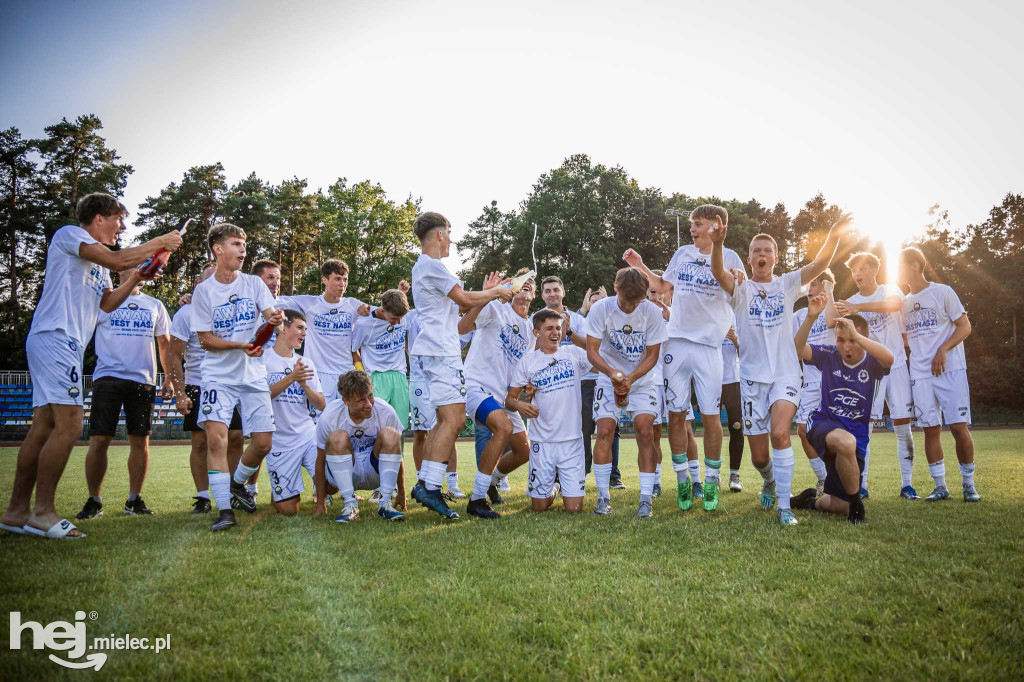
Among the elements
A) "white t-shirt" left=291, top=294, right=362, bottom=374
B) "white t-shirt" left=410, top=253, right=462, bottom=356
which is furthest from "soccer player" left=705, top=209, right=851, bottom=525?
"white t-shirt" left=291, top=294, right=362, bottom=374

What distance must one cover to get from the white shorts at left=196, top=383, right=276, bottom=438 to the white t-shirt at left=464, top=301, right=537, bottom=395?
6.58 feet

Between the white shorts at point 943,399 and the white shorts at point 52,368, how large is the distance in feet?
27.1

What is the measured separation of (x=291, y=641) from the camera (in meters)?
2.72

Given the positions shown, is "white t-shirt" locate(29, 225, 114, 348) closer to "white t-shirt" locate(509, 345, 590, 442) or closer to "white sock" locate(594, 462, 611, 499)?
"white t-shirt" locate(509, 345, 590, 442)

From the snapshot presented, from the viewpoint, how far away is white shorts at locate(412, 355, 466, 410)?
5867mm

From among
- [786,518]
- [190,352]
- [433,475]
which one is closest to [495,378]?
[433,475]

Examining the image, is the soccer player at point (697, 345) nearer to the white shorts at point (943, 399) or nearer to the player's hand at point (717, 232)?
the player's hand at point (717, 232)

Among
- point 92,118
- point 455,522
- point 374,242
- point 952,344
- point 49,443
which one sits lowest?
point 455,522

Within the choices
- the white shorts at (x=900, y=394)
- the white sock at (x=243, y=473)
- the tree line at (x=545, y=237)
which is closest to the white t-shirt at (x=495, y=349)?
the white sock at (x=243, y=473)

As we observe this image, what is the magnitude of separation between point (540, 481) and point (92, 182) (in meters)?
37.8

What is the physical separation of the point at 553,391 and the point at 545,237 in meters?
36.3

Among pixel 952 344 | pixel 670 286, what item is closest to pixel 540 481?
pixel 670 286

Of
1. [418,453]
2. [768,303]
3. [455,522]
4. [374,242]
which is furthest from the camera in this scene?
[374,242]

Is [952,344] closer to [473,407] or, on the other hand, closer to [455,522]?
[473,407]
